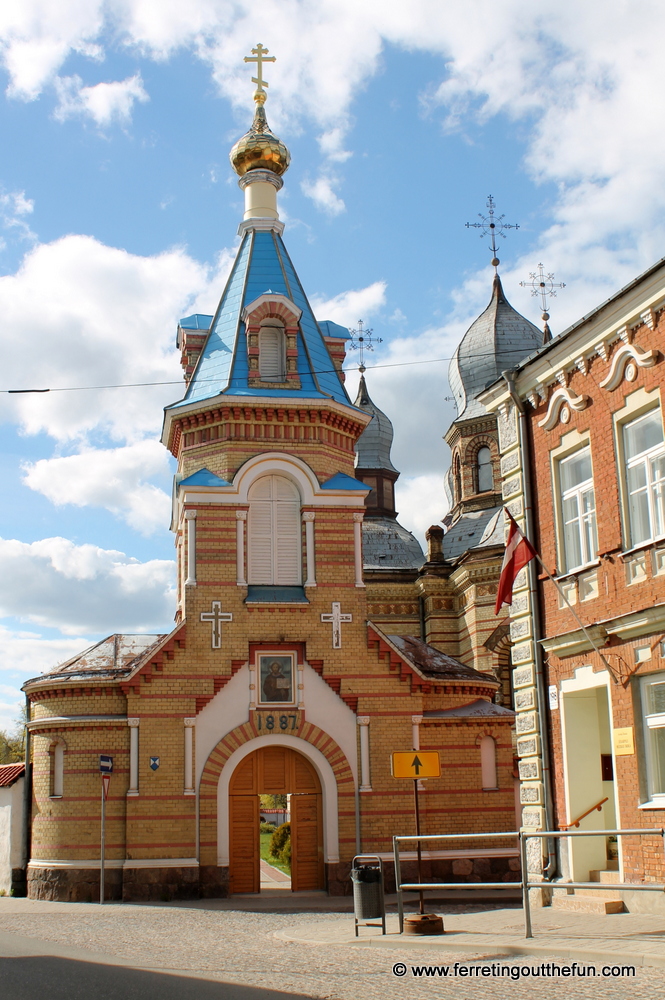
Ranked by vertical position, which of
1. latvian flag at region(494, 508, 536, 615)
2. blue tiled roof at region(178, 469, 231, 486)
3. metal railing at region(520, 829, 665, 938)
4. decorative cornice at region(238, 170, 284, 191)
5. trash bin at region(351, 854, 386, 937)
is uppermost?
decorative cornice at region(238, 170, 284, 191)

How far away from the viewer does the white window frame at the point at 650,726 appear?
13172 millimetres

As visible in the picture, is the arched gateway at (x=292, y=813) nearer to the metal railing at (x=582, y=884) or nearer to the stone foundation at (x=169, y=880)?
the stone foundation at (x=169, y=880)

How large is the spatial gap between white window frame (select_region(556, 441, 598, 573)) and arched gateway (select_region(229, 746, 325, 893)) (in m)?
9.89

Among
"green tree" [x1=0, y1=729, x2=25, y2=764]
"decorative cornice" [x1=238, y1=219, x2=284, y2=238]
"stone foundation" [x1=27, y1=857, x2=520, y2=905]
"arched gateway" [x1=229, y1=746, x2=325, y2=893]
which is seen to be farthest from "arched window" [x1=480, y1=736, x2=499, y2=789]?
"green tree" [x1=0, y1=729, x2=25, y2=764]

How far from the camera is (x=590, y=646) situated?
14.6 meters

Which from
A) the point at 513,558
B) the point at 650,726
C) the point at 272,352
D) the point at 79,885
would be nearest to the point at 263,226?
the point at 272,352

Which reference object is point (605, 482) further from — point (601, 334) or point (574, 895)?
point (574, 895)

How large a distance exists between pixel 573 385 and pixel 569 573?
261 cm

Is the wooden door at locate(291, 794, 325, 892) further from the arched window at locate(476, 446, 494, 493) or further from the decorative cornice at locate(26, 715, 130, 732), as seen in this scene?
the arched window at locate(476, 446, 494, 493)

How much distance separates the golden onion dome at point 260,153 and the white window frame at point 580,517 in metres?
15.9

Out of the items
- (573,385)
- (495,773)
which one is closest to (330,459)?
(495,773)

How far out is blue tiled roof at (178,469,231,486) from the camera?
23.9m

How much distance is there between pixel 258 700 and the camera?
23062 mm

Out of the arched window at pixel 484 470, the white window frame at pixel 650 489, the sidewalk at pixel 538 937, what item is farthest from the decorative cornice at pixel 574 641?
the arched window at pixel 484 470
